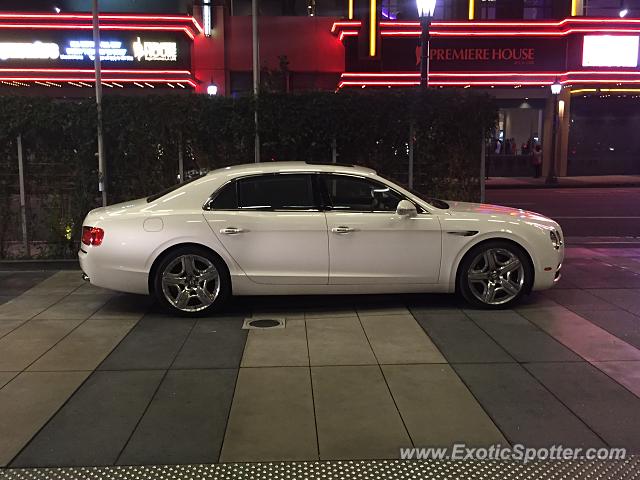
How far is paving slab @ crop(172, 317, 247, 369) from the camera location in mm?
5039

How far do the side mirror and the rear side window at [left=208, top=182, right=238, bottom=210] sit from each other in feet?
5.57

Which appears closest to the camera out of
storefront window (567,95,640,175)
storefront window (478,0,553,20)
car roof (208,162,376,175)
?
car roof (208,162,376,175)

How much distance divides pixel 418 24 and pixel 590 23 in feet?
21.4

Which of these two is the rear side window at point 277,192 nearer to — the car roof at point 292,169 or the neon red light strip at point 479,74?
the car roof at point 292,169

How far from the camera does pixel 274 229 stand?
6262 millimetres

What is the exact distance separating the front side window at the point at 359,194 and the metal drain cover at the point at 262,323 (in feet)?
4.38

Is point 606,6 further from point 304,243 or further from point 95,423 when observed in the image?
point 95,423

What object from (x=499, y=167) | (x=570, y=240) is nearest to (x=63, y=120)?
(x=570, y=240)

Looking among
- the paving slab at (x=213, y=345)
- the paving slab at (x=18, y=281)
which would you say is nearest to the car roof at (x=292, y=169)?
the paving slab at (x=213, y=345)

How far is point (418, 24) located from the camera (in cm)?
2248

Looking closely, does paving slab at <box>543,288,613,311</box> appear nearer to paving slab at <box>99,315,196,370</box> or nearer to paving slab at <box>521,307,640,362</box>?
paving slab at <box>521,307,640,362</box>

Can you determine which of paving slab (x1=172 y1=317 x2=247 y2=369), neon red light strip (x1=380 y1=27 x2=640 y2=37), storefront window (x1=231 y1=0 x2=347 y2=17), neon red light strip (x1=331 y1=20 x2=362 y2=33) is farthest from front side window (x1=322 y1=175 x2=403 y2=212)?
storefront window (x1=231 y1=0 x2=347 y2=17)

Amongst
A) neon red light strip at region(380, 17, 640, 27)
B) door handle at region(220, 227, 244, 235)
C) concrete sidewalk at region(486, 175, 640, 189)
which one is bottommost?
concrete sidewalk at region(486, 175, 640, 189)

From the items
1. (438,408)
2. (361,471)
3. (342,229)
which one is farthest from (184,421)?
(342,229)
